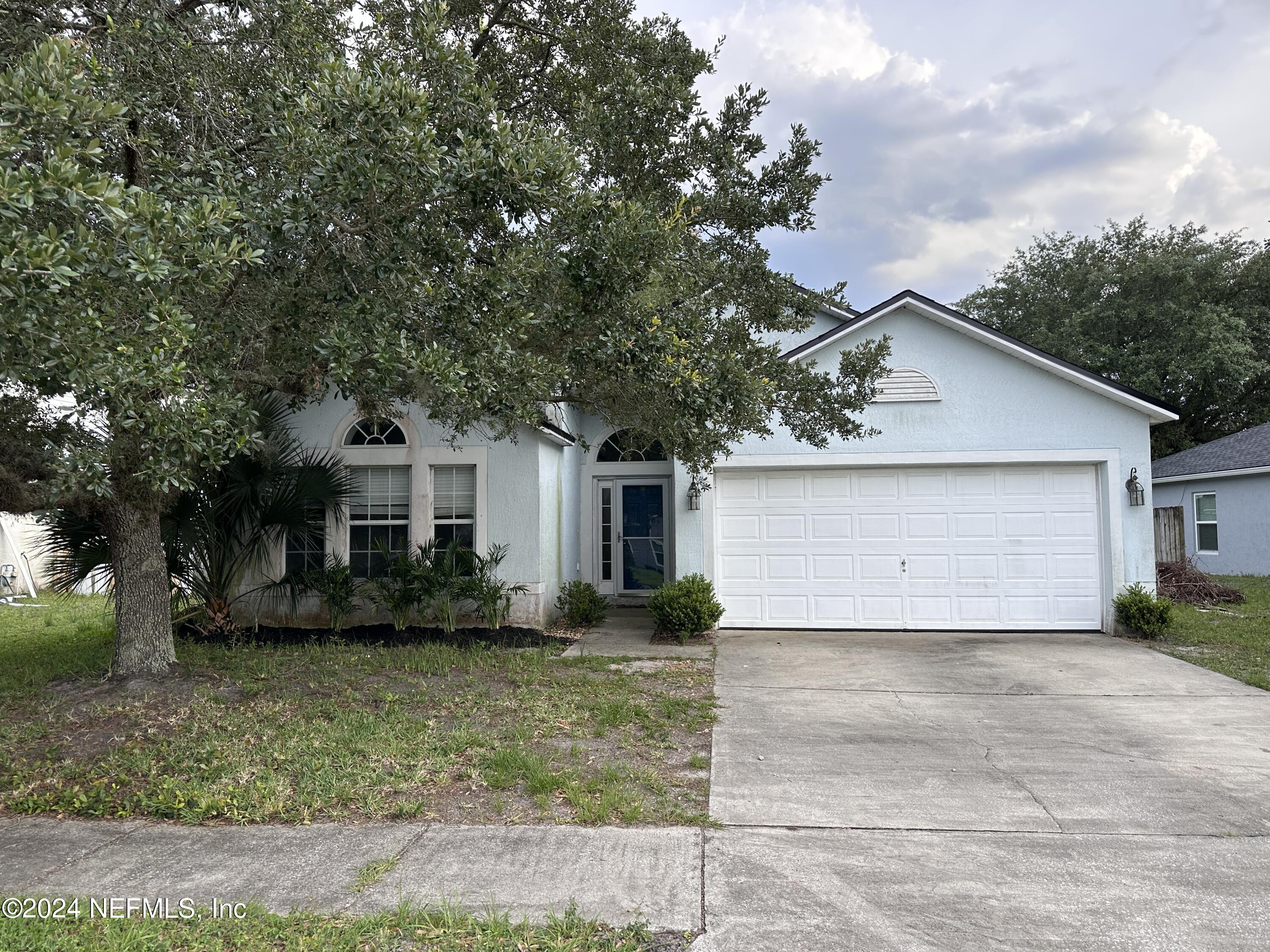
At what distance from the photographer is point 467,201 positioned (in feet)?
17.7

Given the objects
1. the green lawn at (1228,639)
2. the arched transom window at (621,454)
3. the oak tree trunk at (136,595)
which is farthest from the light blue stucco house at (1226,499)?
the oak tree trunk at (136,595)

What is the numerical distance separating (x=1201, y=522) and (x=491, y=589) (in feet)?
62.6

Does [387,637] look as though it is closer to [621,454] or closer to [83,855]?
[621,454]

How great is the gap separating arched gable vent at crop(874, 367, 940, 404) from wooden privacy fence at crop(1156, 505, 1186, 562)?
9.77 meters

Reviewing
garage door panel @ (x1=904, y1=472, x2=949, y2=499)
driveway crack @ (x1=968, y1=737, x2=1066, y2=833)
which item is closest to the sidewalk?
driveway crack @ (x1=968, y1=737, x2=1066, y2=833)

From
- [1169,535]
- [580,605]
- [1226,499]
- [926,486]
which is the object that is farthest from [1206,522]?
[580,605]

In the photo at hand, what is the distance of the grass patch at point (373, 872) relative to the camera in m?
3.74

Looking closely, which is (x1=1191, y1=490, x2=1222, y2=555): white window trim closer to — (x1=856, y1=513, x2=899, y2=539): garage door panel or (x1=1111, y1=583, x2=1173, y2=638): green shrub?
(x1=1111, y1=583, x2=1173, y2=638): green shrub

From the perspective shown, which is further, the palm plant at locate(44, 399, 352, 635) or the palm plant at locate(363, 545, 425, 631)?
the palm plant at locate(363, 545, 425, 631)

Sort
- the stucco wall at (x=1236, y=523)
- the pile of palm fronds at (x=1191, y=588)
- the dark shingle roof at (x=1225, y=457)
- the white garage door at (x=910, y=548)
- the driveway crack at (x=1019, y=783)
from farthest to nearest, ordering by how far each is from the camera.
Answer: the dark shingle roof at (x=1225, y=457) < the stucco wall at (x=1236, y=523) < the pile of palm fronds at (x=1191, y=588) < the white garage door at (x=910, y=548) < the driveway crack at (x=1019, y=783)

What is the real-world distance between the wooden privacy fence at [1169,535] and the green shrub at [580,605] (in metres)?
12.9

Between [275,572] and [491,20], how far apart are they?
7593mm

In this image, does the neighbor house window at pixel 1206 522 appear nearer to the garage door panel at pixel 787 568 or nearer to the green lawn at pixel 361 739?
the garage door panel at pixel 787 568

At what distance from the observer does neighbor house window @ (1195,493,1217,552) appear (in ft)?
64.6
